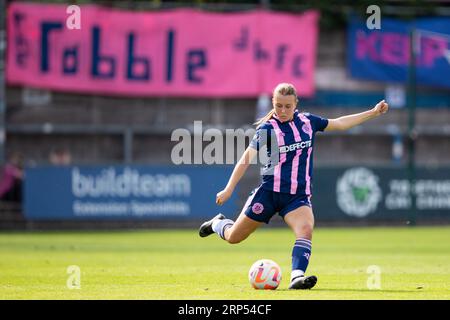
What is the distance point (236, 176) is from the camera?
1112 cm

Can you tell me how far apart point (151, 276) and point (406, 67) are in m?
19.3

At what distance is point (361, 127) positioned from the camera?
31.1 metres

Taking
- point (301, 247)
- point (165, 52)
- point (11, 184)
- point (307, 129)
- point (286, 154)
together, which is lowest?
point (301, 247)

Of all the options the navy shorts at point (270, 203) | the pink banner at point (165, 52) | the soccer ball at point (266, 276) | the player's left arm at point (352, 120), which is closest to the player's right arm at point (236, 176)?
the navy shorts at point (270, 203)

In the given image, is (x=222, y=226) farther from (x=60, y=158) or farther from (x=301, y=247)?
(x=60, y=158)

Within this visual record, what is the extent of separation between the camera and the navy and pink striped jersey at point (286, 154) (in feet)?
36.9

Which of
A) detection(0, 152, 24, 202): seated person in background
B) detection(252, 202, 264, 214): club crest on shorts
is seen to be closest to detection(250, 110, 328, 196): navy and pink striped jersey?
detection(252, 202, 264, 214): club crest on shorts

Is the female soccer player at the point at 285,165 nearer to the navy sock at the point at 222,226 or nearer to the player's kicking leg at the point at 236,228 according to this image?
the player's kicking leg at the point at 236,228

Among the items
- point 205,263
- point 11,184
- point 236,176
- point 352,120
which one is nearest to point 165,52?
point 11,184

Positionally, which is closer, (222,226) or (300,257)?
(300,257)

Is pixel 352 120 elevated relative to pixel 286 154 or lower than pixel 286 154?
elevated

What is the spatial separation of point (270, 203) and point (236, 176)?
553 millimetres

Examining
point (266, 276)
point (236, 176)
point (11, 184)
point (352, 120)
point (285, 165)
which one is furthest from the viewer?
point (11, 184)
